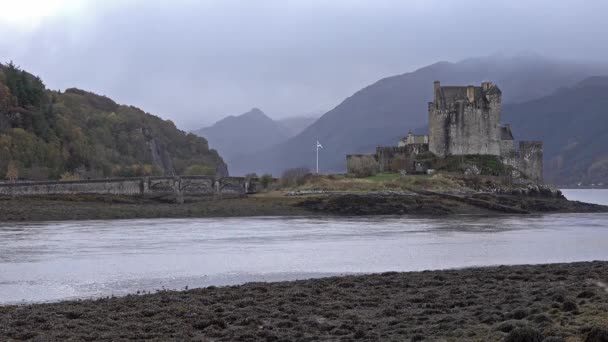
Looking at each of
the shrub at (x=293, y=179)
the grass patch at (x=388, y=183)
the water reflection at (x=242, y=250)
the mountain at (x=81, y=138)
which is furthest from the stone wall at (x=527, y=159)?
the mountain at (x=81, y=138)

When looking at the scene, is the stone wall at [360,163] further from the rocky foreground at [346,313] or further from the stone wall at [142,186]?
the rocky foreground at [346,313]

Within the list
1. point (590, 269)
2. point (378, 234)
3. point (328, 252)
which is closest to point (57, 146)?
point (378, 234)

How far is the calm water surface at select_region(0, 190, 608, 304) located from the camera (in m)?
22.8

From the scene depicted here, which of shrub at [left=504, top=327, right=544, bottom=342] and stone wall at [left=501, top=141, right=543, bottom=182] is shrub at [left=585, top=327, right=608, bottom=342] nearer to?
shrub at [left=504, top=327, right=544, bottom=342]

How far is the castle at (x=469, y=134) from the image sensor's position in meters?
78.8

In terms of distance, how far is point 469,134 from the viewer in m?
78.8

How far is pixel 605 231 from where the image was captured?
43031 millimetres

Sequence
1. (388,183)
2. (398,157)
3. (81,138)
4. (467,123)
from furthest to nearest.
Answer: (81,138), (398,157), (467,123), (388,183)

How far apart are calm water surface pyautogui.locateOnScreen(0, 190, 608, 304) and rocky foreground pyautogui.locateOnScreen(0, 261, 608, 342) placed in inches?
126

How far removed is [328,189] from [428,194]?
335 inches

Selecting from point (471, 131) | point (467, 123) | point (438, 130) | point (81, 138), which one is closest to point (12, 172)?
point (81, 138)

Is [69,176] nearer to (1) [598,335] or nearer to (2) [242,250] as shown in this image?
(2) [242,250]

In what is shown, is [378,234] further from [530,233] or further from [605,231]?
[605,231]

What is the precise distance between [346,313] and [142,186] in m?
60.4
